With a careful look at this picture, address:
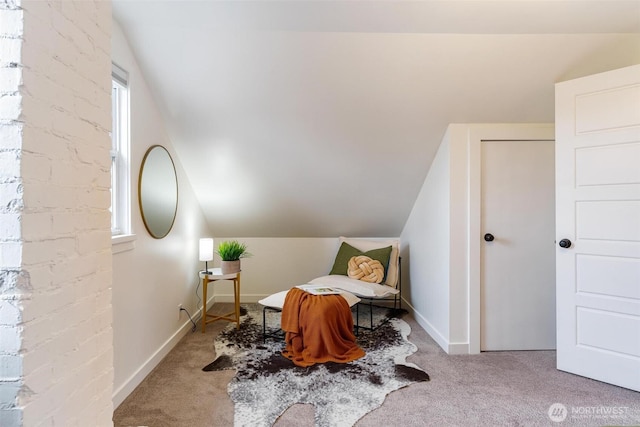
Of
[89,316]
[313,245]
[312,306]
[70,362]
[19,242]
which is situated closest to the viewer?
[19,242]

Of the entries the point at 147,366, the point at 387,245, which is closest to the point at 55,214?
the point at 147,366

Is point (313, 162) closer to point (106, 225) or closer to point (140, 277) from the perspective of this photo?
point (140, 277)

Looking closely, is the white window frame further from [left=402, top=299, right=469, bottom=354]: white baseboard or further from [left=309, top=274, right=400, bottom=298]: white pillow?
[left=402, top=299, right=469, bottom=354]: white baseboard

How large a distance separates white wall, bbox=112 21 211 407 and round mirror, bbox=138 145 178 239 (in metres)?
0.05

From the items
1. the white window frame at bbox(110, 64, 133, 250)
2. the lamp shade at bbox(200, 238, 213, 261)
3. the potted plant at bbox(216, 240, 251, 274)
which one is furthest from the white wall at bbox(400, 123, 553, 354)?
the white window frame at bbox(110, 64, 133, 250)

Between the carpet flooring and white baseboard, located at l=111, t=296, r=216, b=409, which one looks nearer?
the carpet flooring

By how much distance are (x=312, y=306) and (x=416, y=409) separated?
1057 mm

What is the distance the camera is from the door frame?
274 centimetres

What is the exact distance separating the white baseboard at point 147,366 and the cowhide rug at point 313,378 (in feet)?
1.15

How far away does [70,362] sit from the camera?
43.9 inches

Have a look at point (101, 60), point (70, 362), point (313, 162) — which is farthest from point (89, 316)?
point (313, 162)

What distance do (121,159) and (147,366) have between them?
1440 millimetres

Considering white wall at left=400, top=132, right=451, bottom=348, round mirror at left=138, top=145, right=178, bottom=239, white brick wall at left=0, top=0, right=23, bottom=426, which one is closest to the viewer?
white brick wall at left=0, top=0, right=23, bottom=426

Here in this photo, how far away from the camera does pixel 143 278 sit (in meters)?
2.31
